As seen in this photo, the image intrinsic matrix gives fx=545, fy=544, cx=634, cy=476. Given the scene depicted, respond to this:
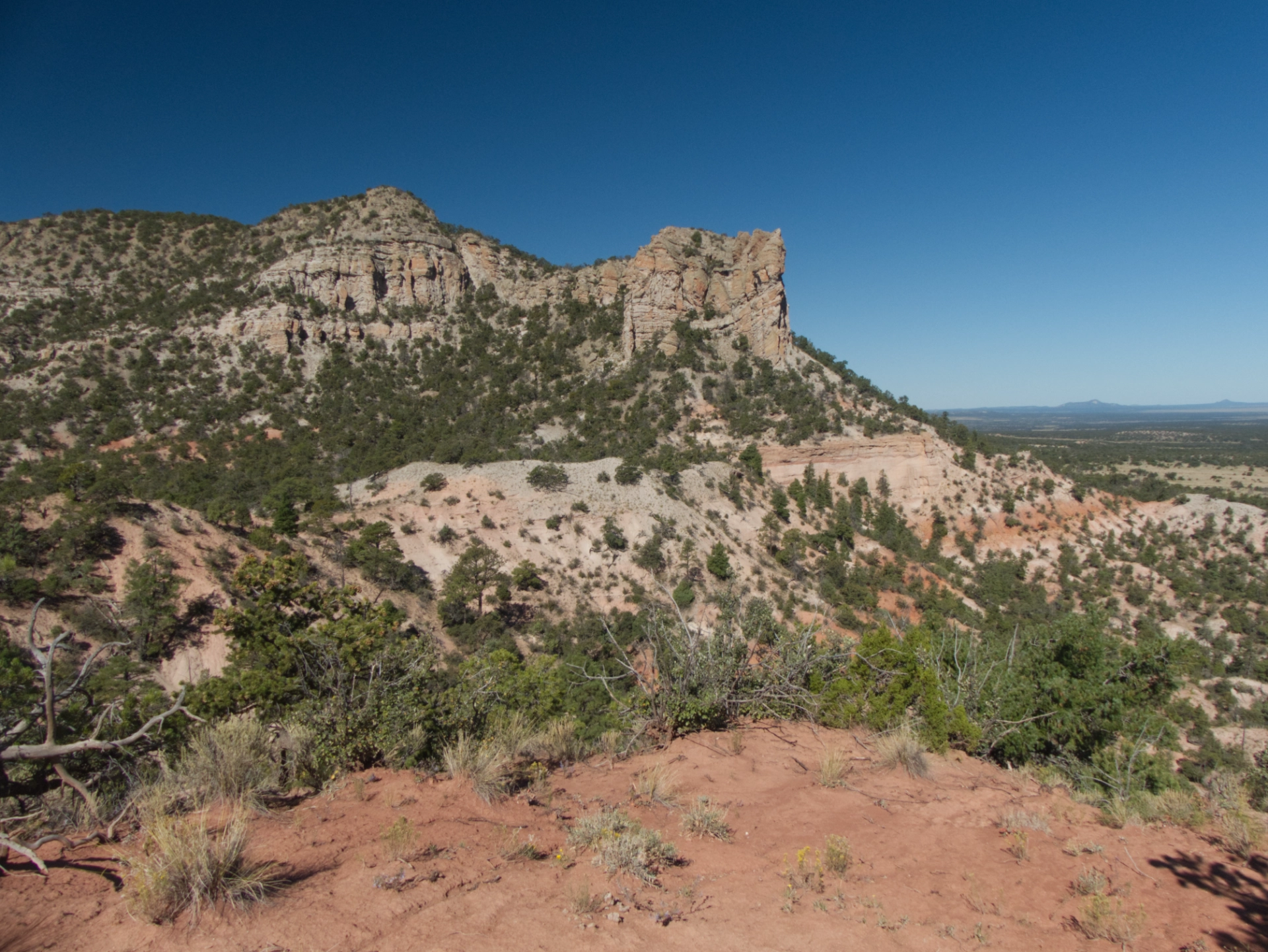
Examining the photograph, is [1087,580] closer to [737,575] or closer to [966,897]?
[737,575]

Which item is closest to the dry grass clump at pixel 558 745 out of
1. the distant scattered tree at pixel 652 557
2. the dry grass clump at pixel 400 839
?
the dry grass clump at pixel 400 839

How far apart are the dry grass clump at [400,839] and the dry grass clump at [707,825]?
2172 mm

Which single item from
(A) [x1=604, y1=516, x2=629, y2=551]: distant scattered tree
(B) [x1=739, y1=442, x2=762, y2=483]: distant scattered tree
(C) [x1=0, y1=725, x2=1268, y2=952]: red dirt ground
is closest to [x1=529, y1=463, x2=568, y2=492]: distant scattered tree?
(A) [x1=604, y1=516, x2=629, y2=551]: distant scattered tree

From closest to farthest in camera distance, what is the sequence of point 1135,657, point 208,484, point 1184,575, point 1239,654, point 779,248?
point 1135,657, point 1239,654, point 208,484, point 1184,575, point 779,248

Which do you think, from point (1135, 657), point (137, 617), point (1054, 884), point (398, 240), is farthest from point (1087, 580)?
point (398, 240)

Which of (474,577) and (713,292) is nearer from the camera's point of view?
(474,577)

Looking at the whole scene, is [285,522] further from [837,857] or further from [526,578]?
[837,857]

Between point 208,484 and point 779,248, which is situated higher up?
point 779,248

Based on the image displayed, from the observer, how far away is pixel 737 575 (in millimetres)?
26844

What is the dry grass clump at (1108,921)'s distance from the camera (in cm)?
331

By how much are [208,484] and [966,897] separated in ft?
121

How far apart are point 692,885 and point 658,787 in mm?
1539

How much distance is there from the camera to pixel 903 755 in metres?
6.09

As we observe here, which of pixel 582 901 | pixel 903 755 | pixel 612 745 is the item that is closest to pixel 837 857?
pixel 582 901
